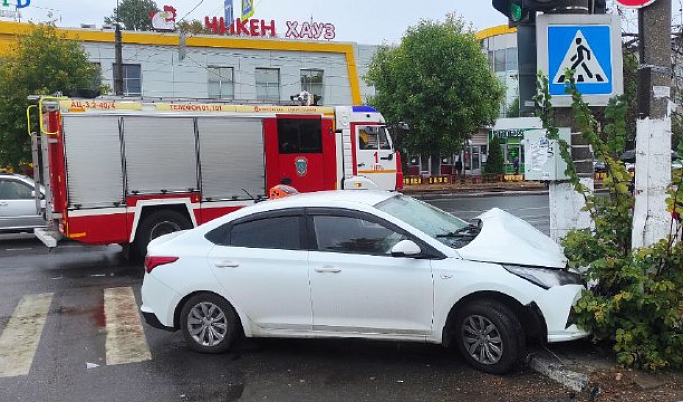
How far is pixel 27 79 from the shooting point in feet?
65.0

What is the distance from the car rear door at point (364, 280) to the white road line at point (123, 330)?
6.31 feet

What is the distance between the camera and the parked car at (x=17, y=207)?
1397cm

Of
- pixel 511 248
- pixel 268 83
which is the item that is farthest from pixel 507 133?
pixel 511 248

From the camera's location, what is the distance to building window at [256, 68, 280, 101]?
31469 millimetres

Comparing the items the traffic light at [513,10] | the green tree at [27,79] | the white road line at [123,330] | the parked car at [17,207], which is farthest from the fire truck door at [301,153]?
the green tree at [27,79]

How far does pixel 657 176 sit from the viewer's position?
521 cm

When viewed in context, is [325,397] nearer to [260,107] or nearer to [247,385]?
[247,385]

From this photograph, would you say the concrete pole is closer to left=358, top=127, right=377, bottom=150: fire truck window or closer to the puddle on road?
the puddle on road

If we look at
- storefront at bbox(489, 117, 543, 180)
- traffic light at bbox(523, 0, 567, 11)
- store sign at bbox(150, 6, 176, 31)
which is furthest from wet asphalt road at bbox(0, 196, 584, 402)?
storefront at bbox(489, 117, 543, 180)

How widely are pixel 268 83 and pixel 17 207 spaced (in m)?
19.1

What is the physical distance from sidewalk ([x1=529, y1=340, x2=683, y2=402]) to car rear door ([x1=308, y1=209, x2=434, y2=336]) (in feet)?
3.43

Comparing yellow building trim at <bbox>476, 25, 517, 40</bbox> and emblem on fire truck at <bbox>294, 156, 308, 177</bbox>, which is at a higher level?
yellow building trim at <bbox>476, 25, 517, 40</bbox>

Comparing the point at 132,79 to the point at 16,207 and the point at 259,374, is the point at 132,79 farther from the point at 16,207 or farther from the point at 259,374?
the point at 259,374

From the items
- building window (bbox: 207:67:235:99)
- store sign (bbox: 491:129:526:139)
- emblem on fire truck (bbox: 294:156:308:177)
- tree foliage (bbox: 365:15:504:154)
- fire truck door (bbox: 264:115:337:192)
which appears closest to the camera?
fire truck door (bbox: 264:115:337:192)
